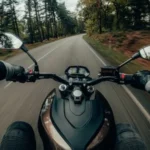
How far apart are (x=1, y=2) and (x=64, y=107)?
177 ft

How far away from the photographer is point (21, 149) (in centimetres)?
262

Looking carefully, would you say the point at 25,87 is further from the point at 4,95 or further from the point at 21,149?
the point at 21,149

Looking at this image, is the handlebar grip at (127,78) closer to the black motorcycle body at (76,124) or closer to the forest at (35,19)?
the black motorcycle body at (76,124)

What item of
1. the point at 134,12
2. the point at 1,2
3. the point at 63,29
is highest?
the point at 1,2

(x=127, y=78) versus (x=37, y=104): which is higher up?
(x=127, y=78)

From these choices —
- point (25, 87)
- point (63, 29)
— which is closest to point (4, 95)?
point (25, 87)

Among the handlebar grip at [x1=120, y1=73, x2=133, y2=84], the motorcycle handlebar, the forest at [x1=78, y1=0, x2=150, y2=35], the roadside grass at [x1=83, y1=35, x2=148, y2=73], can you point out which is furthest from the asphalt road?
the forest at [x1=78, y1=0, x2=150, y2=35]

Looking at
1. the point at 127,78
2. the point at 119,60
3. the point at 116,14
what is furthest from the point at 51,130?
the point at 116,14

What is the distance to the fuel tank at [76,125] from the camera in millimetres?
2316

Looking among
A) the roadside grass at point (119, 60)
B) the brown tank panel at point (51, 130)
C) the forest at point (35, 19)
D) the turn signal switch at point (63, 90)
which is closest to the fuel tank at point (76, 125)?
the brown tank panel at point (51, 130)

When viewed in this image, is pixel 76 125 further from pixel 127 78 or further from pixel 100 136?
pixel 127 78

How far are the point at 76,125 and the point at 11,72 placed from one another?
3.25ft

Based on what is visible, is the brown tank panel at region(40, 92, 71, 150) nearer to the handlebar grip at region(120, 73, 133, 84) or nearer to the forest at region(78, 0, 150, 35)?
the handlebar grip at region(120, 73, 133, 84)

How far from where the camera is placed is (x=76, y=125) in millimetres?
2463
